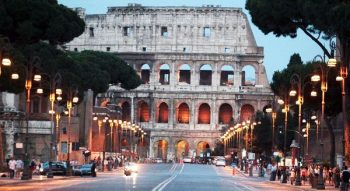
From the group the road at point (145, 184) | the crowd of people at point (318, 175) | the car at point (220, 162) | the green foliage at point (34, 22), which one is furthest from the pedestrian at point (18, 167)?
the car at point (220, 162)

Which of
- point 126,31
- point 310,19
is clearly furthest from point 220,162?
point 310,19

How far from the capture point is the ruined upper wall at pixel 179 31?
19100 centimetres

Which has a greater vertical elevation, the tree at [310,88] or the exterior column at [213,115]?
the exterior column at [213,115]

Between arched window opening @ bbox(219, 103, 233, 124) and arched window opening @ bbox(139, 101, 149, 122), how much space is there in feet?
46.7

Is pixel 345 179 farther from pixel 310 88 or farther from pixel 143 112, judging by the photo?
pixel 143 112

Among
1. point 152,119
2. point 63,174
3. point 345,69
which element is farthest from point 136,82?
point 345,69

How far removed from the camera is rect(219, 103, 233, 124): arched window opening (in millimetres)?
191000

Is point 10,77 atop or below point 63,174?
atop

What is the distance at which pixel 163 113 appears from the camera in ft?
633

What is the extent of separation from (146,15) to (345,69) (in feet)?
464

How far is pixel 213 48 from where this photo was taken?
19212 centimetres

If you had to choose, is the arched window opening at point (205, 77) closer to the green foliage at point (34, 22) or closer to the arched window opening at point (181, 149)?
the arched window opening at point (181, 149)

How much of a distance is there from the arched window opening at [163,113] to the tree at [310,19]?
125m

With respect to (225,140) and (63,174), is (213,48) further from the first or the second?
(63,174)
